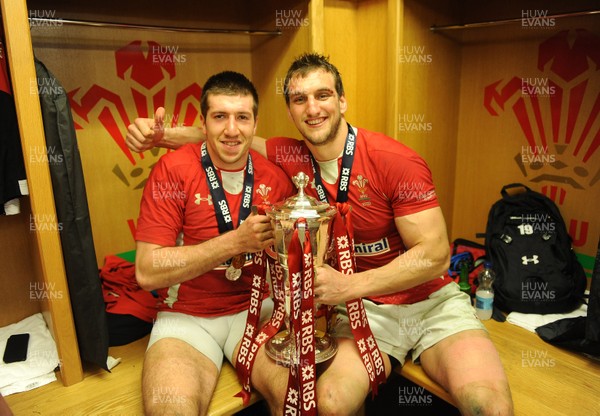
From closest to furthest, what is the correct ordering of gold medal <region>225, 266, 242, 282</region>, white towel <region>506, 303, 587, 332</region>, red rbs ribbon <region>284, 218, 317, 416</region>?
red rbs ribbon <region>284, 218, 317, 416</region>
gold medal <region>225, 266, 242, 282</region>
white towel <region>506, 303, 587, 332</region>

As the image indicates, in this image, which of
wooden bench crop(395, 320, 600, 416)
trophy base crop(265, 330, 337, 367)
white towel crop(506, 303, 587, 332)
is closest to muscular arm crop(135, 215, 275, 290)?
trophy base crop(265, 330, 337, 367)

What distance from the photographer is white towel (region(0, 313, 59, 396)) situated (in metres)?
1.67

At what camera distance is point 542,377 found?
1.70 meters

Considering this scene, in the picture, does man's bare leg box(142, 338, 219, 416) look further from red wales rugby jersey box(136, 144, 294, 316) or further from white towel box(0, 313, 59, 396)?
white towel box(0, 313, 59, 396)

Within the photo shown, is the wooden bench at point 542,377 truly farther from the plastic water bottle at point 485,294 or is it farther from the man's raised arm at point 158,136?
the man's raised arm at point 158,136

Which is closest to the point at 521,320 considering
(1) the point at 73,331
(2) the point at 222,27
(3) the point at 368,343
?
(3) the point at 368,343

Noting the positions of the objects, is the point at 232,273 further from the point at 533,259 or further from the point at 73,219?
the point at 533,259

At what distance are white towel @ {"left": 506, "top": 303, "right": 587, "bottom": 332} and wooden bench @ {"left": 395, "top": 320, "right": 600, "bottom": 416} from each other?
6cm

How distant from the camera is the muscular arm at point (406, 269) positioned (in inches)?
59.3

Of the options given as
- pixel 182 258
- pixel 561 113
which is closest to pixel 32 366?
pixel 182 258

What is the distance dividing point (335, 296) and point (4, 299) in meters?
1.52

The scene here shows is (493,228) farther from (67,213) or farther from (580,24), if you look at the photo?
(67,213)

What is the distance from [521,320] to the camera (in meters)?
2.07

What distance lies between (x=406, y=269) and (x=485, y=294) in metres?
0.73
